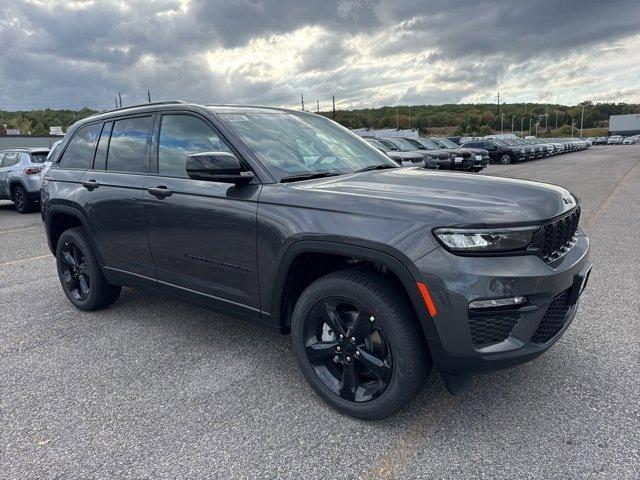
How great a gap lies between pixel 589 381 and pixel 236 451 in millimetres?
2197

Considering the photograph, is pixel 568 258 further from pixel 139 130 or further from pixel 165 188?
pixel 139 130

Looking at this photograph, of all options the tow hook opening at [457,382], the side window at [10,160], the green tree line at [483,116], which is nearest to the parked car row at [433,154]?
the side window at [10,160]

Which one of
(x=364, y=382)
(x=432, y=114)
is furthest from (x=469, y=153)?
(x=432, y=114)

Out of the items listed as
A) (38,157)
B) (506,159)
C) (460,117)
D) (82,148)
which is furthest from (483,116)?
(82,148)

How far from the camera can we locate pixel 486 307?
7.57 ft

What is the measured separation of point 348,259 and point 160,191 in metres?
1.53

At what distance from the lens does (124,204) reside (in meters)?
3.88

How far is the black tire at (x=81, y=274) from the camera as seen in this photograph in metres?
4.42

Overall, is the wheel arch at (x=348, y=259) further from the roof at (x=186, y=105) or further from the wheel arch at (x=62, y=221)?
the wheel arch at (x=62, y=221)

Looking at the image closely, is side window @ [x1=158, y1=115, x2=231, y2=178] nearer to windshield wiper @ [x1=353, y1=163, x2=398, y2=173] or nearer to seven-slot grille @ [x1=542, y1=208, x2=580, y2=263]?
windshield wiper @ [x1=353, y1=163, x2=398, y2=173]

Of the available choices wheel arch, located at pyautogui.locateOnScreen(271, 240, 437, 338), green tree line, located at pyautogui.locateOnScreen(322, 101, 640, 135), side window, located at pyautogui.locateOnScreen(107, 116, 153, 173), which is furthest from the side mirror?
green tree line, located at pyautogui.locateOnScreen(322, 101, 640, 135)

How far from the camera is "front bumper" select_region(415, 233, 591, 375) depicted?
90.6 inches

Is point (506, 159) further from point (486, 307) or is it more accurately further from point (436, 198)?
point (486, 307)

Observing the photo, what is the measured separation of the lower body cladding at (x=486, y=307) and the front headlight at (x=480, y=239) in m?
0.04
